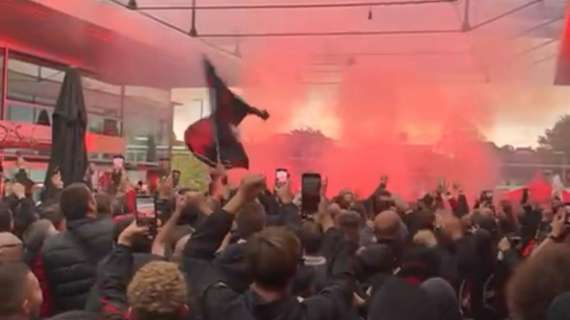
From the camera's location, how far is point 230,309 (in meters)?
2.71

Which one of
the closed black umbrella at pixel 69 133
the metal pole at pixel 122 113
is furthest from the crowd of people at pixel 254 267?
the metal pole at pixel 122 113

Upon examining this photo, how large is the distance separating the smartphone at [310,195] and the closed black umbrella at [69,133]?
321 cm

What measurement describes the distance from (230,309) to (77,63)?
17.8 metres

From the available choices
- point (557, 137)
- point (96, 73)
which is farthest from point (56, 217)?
point (557, 137)

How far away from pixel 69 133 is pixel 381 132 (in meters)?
12.7

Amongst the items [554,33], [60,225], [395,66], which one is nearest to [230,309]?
[60,225]

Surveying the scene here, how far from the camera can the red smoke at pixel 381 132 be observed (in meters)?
19.3

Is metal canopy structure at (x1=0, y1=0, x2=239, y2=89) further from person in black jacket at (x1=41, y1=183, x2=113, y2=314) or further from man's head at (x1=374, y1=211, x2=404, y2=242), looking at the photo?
man's head at (x1=374, y1=211, x2=404, y2=242)

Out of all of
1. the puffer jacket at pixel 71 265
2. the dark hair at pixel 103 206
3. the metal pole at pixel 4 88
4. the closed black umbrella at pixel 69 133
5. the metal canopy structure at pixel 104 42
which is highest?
the metal canopy structure at pixel 104 42

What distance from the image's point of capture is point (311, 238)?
409 cm

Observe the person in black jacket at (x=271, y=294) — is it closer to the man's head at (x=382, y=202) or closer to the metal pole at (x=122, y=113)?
the man's head at (x=382, y=202)

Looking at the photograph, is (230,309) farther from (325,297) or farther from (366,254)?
(366,254)

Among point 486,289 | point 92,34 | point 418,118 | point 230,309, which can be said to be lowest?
point 486,289

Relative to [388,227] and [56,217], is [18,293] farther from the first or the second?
[56,217]
